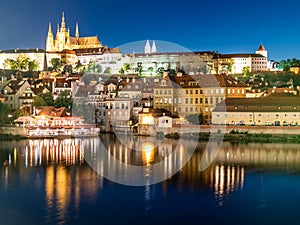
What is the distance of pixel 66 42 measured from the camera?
2815 inches

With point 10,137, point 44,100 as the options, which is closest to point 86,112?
point 44,100

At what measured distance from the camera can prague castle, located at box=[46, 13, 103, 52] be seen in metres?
70.9

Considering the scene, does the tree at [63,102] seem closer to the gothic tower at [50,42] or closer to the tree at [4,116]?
the tree at [4,116]

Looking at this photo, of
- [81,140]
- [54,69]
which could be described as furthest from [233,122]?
[54,69]

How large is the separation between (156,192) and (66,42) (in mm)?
58786

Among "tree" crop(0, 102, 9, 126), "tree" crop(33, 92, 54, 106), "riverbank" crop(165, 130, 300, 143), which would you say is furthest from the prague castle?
"riverbank" crop(165, 130, 300, 143)

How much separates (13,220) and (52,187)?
3054 mm

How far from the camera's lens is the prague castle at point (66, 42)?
70938 mm

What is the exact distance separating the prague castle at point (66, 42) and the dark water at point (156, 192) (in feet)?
166

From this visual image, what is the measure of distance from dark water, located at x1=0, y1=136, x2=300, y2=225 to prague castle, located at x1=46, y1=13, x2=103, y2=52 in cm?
5054

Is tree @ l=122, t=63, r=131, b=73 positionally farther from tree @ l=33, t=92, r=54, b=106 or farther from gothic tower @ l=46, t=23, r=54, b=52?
gothic tower @ l=46, t=23, r=54, b=52

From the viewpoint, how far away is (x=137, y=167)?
61.4 ft

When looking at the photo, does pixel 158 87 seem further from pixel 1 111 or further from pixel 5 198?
pixel 5 198

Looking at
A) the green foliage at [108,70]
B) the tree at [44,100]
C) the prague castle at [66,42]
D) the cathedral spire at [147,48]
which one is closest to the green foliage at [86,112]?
the tree at [44,100]
